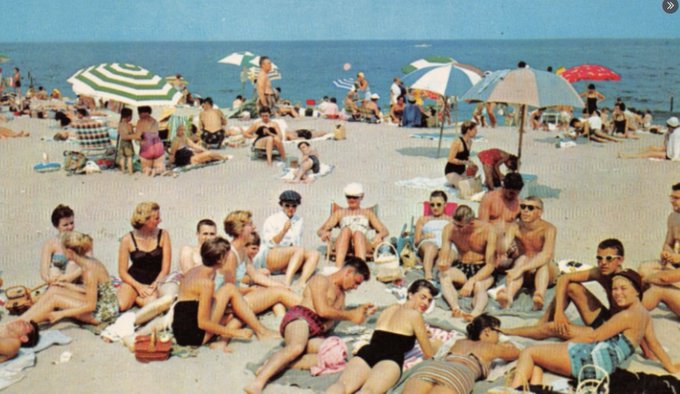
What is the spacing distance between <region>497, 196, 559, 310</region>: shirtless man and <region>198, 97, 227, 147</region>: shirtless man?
8.56 metres

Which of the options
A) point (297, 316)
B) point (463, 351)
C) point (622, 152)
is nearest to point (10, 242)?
point (297, 316)

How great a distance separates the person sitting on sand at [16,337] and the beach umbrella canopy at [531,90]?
19.2 feet

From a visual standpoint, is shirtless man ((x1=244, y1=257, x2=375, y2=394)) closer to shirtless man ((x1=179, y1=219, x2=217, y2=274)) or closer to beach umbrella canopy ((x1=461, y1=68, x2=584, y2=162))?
shirtless man ((x1=179, y1=219, x2=217, y2=274))

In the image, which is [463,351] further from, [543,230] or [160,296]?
[160,296]

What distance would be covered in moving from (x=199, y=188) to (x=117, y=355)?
5.63 m

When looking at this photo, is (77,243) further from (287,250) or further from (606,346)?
(606,346)

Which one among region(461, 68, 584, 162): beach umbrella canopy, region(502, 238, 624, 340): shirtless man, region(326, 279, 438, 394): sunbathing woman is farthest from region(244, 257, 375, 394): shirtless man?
region(461, 68, 584, 162): beach umbrella canopy

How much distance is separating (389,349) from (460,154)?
6.08 meters

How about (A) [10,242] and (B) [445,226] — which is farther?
(A) [10,242]

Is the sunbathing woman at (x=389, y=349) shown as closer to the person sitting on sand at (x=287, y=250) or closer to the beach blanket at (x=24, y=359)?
the person sitting on sand at (x=287, y=250)

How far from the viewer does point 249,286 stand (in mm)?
6059

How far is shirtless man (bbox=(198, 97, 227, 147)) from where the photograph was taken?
43.6 ft

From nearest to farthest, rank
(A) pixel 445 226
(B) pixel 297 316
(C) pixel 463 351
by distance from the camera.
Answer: (C) pixel 463 351 < (B) pixel 297 316 < (A) pixel 445 226

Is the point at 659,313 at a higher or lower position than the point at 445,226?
lower
